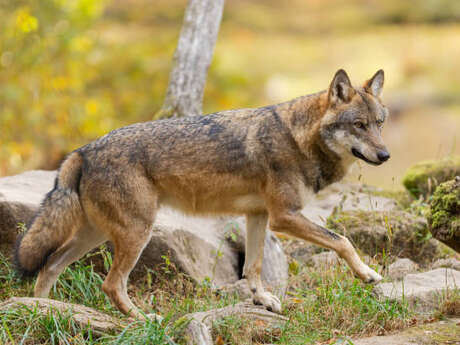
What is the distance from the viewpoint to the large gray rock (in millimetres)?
6055

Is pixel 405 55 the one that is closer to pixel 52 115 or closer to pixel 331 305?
pixel 52 115

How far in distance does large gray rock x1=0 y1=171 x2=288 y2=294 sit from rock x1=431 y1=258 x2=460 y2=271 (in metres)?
1.74

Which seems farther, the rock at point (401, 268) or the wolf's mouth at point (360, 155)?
the rock at point (401, 268)

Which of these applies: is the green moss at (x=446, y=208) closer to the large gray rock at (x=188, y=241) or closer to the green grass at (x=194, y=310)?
the green grass at (x=194, y=310)

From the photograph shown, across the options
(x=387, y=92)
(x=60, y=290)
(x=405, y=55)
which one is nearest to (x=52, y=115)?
(x=60, y=290)

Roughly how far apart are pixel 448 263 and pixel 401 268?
0.68 m

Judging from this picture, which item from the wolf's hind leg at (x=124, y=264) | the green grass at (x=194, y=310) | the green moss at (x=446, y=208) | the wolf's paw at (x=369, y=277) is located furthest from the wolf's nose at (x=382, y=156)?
the wolf's hind leg at (x=124, y=264)

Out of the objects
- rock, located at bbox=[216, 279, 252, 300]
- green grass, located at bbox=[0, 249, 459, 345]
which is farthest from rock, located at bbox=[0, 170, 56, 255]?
rock, located at bbox=[216, 279, 252, 300]

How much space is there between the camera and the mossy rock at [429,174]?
8500 millimetres

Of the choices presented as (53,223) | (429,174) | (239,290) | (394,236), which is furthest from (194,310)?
(429,174)

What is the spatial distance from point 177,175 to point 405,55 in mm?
22961

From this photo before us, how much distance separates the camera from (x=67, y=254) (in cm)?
575

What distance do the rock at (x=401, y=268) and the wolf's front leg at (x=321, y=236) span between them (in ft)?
2.84

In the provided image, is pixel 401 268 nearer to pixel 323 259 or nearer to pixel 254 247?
pixel 323 259
